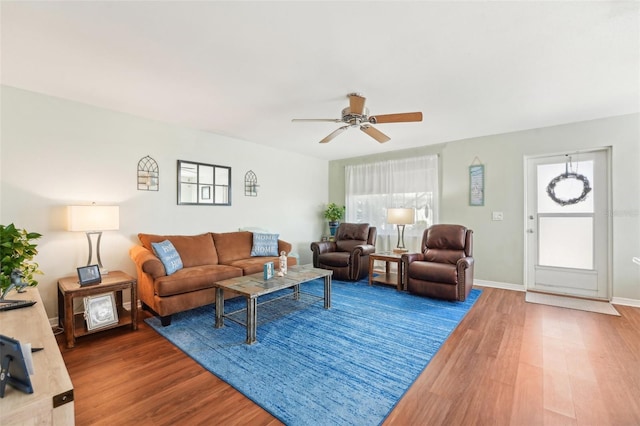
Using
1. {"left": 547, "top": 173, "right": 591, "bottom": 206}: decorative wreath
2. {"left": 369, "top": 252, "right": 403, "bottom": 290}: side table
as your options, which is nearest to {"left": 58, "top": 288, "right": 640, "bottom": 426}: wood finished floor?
{"left": 369, "top": 252, "right": 403, "bottom": 290}: side table

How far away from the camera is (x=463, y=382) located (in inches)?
76.9

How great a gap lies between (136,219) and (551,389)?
446cm

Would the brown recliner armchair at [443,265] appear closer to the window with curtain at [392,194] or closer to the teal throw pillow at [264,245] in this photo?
the window with curtain at [392,194]

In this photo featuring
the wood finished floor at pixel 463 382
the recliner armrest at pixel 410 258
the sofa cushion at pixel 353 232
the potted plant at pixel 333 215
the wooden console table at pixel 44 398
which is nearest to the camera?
the wooden console table at pixel 44 398

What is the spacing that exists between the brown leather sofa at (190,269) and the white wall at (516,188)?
3.09 metres

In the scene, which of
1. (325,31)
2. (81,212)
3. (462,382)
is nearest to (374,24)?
(325,31)

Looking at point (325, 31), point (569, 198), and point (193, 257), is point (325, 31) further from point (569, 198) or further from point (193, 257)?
point (569, 198)

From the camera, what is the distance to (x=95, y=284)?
2.68 m

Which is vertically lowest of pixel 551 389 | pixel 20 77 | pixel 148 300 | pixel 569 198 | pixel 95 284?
pixel 551 389

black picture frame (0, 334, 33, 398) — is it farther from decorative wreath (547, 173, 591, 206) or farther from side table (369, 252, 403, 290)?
decorative wreath (547, 173, 591, 206)

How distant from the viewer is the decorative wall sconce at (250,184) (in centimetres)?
491

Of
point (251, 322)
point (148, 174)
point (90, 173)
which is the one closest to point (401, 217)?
point (251, 322)

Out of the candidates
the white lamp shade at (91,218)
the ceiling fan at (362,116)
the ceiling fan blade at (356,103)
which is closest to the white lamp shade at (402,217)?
the ceiling fan at (362,116)

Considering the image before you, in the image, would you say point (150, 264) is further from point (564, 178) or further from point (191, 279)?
point (564, 178)
